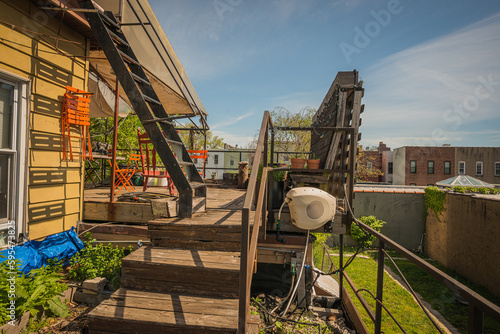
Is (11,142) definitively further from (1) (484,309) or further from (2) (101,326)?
(1) (484,309)

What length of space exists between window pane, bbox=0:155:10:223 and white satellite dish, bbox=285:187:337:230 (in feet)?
11.8

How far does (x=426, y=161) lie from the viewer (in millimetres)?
31359

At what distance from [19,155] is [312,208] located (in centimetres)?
385

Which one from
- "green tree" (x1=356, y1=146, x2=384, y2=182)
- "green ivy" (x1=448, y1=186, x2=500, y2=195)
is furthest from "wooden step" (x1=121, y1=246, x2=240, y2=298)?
"green tree" (x1=356, y1=146, x2=384, y2=182)

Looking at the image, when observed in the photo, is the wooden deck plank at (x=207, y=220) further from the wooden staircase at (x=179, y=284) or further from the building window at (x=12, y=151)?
the building window at (x=12, y=151)

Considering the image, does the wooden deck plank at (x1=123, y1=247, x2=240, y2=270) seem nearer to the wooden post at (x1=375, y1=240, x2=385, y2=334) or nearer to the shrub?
the shrub

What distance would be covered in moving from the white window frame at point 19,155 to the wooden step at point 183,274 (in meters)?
1.88

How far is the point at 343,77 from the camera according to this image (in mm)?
4336

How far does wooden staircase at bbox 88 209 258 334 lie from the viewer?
199 centimetres

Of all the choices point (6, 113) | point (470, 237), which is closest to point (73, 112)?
point (6, 113)

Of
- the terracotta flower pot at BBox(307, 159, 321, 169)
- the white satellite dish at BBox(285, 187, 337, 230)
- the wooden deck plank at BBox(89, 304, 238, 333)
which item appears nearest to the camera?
the wooden deck plank at BBox(89, 304, 238, 333)

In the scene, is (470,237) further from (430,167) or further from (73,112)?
(430,167)

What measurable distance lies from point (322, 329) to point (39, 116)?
470cm

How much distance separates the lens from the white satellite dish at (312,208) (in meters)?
3.25
